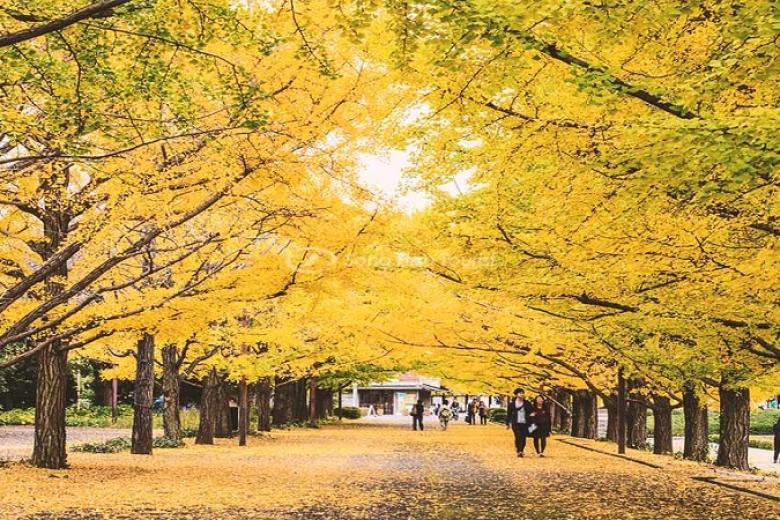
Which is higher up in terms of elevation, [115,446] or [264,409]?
[264,409]

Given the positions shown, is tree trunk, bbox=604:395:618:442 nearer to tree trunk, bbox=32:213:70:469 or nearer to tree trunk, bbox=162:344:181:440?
tree trunk, bbox=162:344:181:440

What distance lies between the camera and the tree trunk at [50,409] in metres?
18.2

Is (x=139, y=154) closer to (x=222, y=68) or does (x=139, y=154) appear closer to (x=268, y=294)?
(x=222, y=68)

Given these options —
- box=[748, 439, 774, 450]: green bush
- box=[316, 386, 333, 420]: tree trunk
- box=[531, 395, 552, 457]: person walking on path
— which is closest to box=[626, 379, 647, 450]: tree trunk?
box=[531, 395, 552, 457]: person walking on path

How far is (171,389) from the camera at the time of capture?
28.7 m

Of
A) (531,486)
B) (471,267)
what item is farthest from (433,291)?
(531,486)

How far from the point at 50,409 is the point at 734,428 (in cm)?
1487

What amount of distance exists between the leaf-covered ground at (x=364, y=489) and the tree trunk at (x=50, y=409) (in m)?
0.50

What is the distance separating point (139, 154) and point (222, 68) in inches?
98.7

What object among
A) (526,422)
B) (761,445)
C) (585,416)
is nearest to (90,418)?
(585,416)

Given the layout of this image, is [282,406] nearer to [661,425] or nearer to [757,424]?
[661,425]

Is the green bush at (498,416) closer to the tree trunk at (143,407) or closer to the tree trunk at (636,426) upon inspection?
the tree trunk at (636,426)

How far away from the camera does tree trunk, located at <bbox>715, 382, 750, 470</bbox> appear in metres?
21.5

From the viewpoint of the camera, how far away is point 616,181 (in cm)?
902
